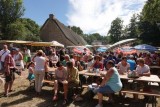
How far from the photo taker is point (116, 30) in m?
113

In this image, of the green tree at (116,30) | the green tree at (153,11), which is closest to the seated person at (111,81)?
the green tree at (153,11)

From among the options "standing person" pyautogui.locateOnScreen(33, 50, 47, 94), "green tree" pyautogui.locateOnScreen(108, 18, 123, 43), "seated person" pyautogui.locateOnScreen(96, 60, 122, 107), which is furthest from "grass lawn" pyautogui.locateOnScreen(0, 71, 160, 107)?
"green tree" pyautogui.locateOnScreen(108, 18, 123, 43)

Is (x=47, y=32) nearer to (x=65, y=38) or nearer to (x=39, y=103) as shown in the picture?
(x=65, y=38)

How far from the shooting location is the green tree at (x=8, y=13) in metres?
53.1

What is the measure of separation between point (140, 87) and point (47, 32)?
4519 cm

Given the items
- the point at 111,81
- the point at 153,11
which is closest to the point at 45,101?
the point at 111,81

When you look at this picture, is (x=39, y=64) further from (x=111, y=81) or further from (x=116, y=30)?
(x=116, y=30)

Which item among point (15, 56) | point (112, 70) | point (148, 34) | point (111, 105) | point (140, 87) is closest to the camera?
point (112, 70)

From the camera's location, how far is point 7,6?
53812 millimetres

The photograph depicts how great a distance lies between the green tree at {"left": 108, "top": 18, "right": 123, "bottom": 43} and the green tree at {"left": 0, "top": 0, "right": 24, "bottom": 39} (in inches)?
2483

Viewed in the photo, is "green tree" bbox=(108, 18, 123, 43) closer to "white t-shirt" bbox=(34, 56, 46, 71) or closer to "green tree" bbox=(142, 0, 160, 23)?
"green tree" bbox=(142, 0, 160, 23)

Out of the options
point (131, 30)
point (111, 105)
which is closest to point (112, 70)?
point (111, 105)

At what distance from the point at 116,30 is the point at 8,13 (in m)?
66.1

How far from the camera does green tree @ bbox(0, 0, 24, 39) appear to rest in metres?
53.1
